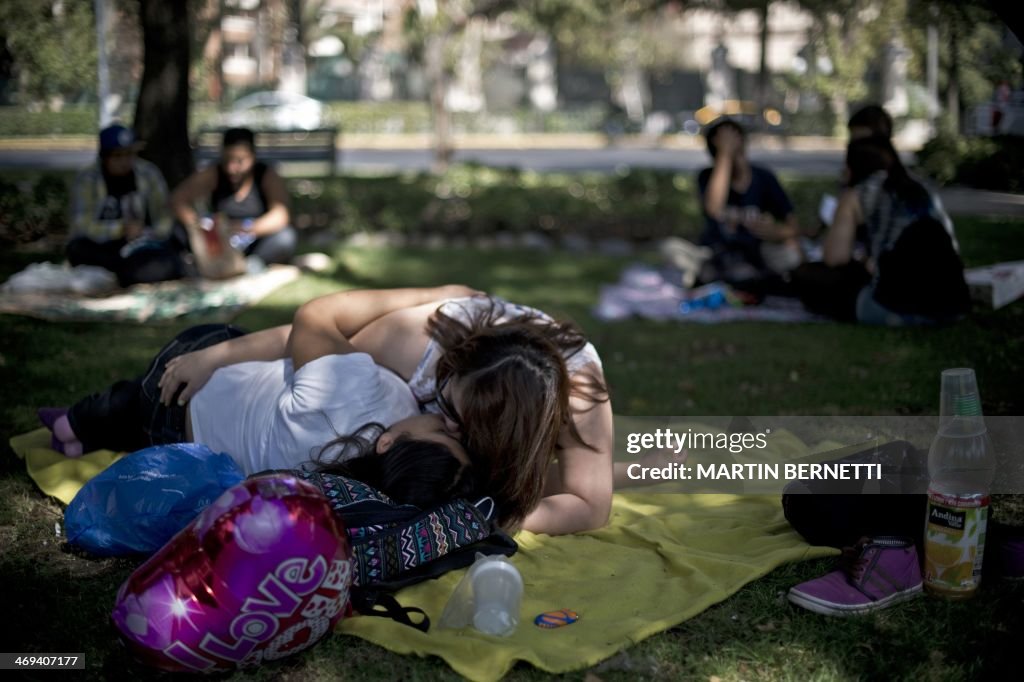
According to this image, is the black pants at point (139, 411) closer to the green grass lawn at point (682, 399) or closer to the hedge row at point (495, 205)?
the green grass lawn at point (682, 399)

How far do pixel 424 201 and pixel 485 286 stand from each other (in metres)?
2.80

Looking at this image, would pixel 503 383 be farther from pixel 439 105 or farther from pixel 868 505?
pixel 439 105

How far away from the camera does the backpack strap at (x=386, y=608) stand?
284cm

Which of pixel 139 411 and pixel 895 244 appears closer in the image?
pixel 139 411

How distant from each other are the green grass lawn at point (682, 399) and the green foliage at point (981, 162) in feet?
2.87

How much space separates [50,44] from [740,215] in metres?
6.58

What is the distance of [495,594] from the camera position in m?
2.82

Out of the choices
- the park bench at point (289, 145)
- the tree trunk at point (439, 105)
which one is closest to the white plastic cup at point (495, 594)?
the park bench at point (289, 145)

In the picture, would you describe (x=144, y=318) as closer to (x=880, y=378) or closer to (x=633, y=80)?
(x=880, y=378)

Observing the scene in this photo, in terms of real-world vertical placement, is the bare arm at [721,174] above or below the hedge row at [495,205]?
above

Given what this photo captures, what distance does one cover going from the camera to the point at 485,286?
795cm

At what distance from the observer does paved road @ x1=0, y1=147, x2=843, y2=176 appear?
20.4 meters

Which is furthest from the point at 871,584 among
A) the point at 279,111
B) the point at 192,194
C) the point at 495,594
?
the point at 279,111

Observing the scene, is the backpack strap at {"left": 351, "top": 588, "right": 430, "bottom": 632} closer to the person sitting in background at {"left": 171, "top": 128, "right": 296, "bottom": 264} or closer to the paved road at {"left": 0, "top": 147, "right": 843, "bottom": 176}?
the person sitting in background at {"left": 171, "top": 128, "right": 296, "bottom": 264}
